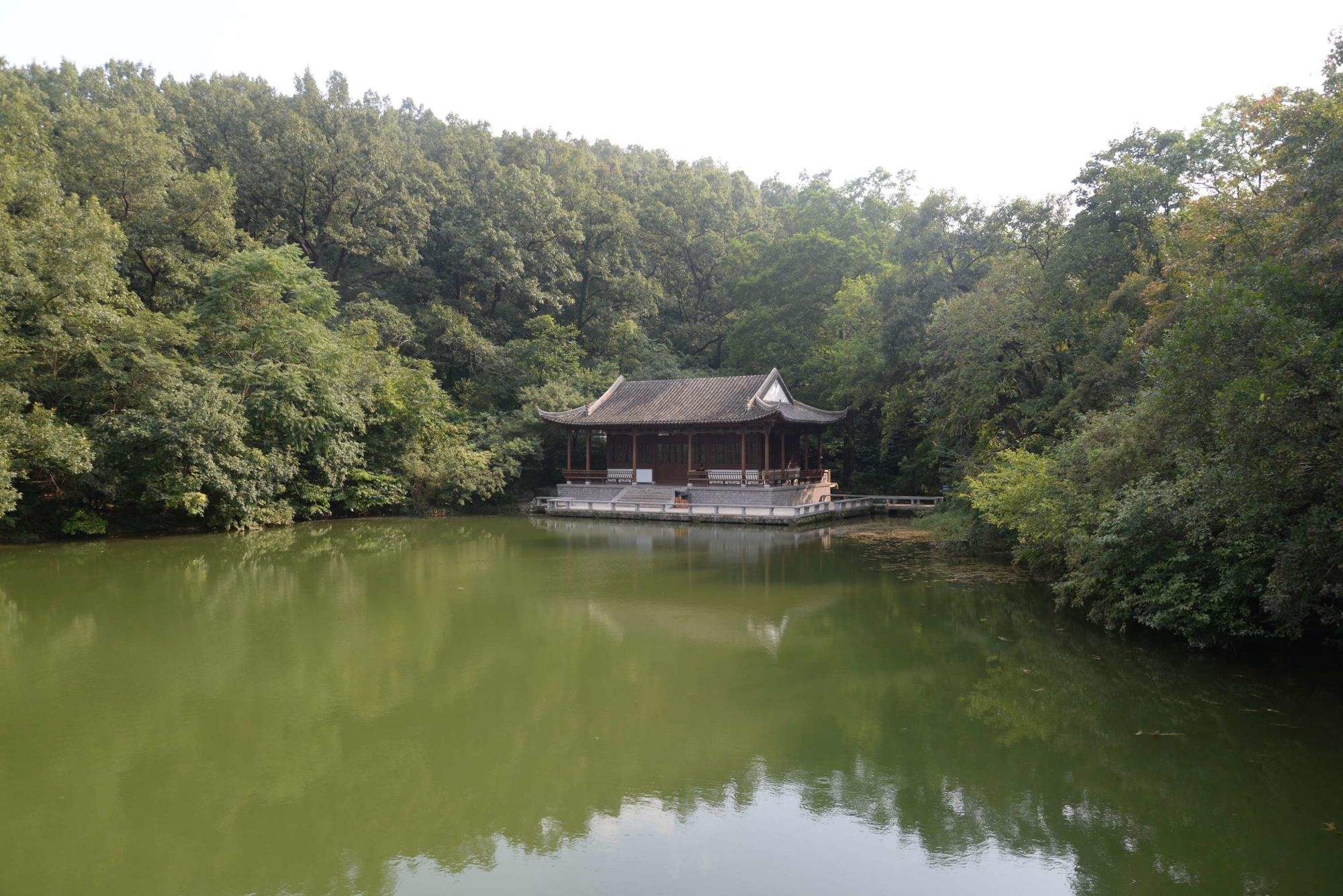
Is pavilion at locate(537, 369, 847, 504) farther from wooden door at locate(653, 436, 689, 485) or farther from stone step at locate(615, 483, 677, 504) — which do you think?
stone step at locate(615, 483, 677, 504)

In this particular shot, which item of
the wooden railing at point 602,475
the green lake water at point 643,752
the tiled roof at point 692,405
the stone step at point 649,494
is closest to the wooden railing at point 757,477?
the stone step at point 649,494

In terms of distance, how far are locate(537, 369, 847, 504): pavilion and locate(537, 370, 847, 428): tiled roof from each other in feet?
0.09

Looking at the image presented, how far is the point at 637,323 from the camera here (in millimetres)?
31828

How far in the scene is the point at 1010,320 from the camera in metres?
14.9

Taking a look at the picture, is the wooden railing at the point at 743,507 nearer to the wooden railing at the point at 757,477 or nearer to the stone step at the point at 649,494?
the stone step at the point at 649,494

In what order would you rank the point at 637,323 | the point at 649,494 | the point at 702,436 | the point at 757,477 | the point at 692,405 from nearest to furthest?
the point at 757,477 < the point at 649,494 < the point at 692,405 < the point at 702,436 < the point at 637,323

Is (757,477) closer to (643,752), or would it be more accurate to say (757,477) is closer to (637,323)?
(637,323)

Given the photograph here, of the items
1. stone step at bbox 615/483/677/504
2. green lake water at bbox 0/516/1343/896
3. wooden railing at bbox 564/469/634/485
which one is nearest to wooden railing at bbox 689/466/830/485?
stone step at bbox 615/483/677/504

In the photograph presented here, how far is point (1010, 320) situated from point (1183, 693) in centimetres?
1006

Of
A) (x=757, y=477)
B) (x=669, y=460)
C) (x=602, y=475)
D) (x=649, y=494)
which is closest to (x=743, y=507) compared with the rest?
(x=757, y=477)

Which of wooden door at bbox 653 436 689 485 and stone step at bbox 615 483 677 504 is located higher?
wooden door at bbox 653 436 689 485

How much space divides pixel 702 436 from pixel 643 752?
58.7 ft

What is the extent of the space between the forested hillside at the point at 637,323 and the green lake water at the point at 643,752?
160cm

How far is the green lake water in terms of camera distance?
3.66 meters
